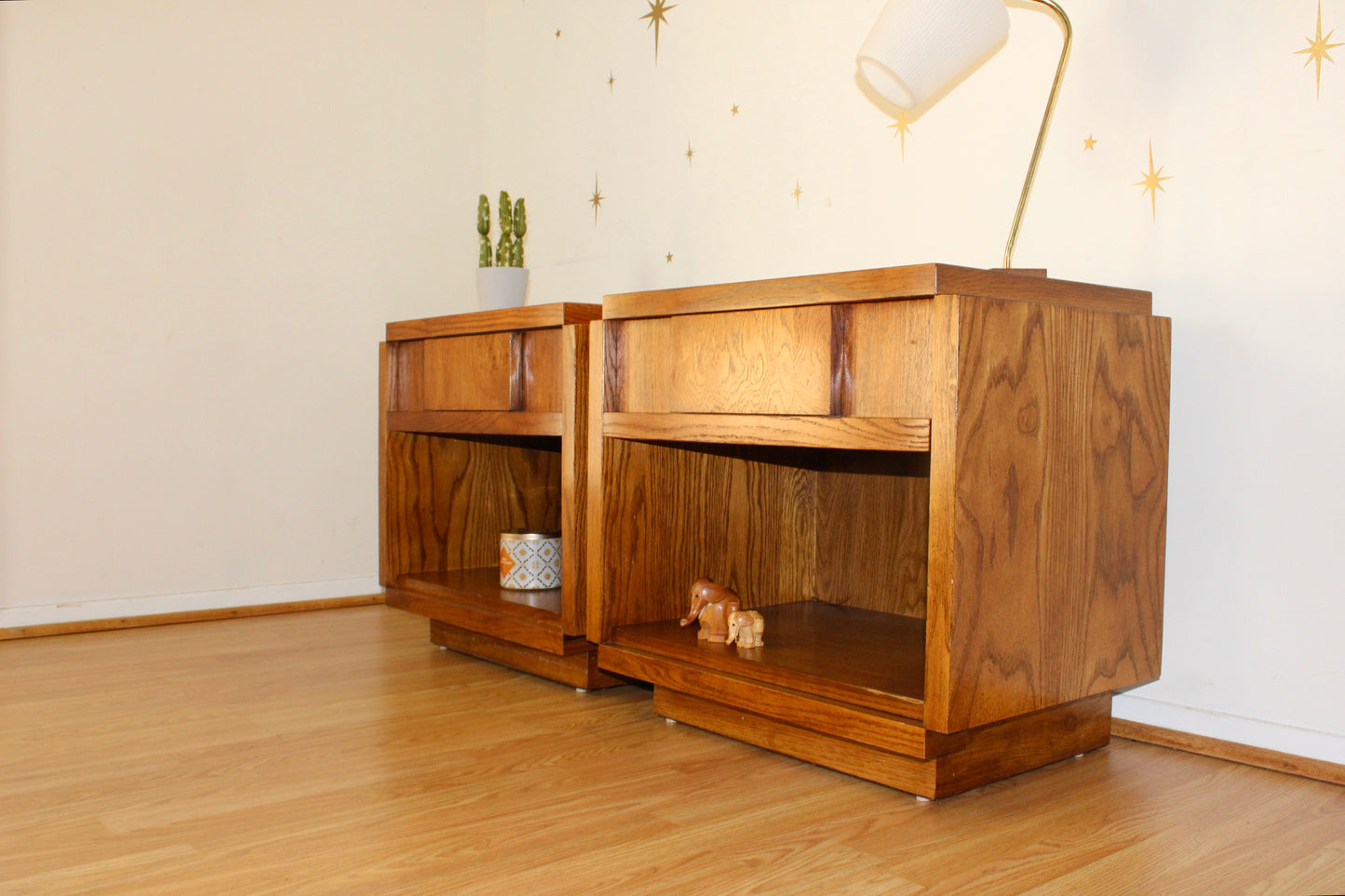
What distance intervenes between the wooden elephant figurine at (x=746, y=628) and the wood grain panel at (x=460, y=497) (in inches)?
31.1

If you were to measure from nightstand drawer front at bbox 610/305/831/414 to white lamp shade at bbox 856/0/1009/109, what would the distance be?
0.41 meters

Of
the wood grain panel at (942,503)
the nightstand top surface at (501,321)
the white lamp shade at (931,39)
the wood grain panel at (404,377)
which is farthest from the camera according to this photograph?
the wood grain panel at (404,377)

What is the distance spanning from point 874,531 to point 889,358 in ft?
1.88

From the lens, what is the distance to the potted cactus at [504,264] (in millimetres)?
1880

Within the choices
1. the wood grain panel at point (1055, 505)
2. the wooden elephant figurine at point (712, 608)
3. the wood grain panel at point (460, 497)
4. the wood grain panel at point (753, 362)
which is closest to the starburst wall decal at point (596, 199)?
the wood grain panel at point (460, 497)

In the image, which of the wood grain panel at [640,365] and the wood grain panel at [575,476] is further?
the wood grain panel at [575,476]

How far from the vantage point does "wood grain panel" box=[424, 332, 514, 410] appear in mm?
1709

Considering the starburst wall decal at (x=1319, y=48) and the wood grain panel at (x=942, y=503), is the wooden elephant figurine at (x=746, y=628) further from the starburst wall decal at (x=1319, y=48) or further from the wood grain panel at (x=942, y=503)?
the starburst wall decal at (x=1319, y=48)

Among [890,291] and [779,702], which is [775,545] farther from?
[890,291]

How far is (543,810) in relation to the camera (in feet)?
3.68

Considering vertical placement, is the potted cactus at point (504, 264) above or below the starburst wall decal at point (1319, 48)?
below

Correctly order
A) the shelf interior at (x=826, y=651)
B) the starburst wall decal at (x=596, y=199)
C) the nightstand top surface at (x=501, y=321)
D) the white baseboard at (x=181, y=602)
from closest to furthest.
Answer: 1. the shelf interior at (x=826, y=651)
2. the nightstand top surface at (x=501, y=321)
3. the white baseboard at (x=181, y=602)
4. the starburst wall decal at (x=596, y=199)

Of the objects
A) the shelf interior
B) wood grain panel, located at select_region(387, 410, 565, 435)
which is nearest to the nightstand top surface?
wood grain panel, located at select_region(387, 410, 565, 435)

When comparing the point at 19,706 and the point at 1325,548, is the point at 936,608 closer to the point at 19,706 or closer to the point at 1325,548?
the point at 1325,548
